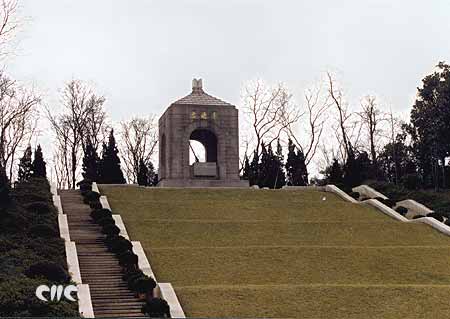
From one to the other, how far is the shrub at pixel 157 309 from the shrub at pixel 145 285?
4.91ft

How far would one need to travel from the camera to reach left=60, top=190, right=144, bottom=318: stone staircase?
16.5 m

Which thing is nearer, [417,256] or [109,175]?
[417,256]

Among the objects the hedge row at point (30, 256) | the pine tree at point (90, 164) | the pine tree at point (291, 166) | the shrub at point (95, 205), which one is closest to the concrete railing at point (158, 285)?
the hedge row at point (30, 256)

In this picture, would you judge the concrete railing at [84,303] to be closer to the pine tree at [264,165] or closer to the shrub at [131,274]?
the shrub at [131,274]

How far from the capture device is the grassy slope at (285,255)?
52.4 feet

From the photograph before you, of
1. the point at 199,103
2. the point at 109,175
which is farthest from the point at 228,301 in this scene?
the point at 109,175

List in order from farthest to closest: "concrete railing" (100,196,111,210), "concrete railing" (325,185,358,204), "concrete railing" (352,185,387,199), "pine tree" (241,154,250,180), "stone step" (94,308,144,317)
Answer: "pine tree" (241,154,250,180) → "concrete railing" (352,185,387,199) → "concrete railing" (325,185,358,204) → "concrete railing" (100,196,111,210) → "stone step" (94,308,144,317)

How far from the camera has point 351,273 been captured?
19391 mm

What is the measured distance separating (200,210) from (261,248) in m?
7.40

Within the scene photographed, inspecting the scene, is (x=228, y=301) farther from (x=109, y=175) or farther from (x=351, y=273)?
(x=109, y=175)

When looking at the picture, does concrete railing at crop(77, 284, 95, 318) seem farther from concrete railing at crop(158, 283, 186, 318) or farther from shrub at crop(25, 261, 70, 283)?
concrete railing at crop(158, 283, 186, 318)

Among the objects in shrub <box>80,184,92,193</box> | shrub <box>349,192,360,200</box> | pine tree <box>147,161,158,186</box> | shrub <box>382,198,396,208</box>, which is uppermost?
pine tree <box>147,161,158,186</box>

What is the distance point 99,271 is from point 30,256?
1915 mm

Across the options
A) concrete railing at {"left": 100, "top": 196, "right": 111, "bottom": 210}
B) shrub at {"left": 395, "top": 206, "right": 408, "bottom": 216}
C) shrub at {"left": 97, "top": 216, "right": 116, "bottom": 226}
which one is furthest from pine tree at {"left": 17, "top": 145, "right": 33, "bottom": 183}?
shrub at {"left": 395, "top": 206, "right": 408, "bottom": 216}
